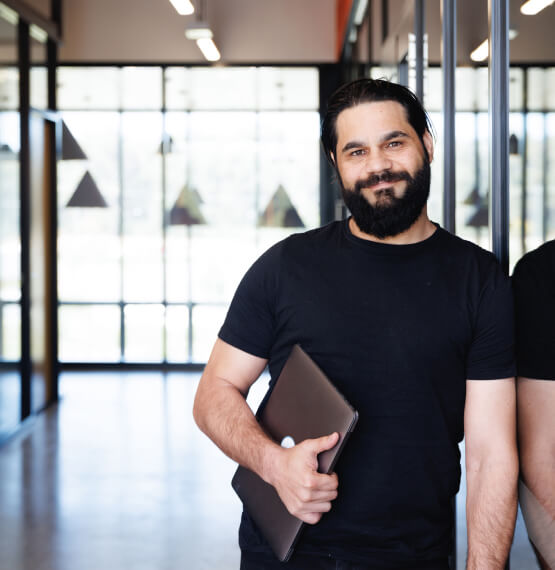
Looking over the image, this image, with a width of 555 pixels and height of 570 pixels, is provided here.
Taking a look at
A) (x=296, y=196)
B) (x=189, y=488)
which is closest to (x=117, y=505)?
(x=189, y=488)

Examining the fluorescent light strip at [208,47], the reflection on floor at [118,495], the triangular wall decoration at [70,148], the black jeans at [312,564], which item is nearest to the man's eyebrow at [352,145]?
the black jeans at [312,564]

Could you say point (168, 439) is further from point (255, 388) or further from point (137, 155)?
point (137, 155)

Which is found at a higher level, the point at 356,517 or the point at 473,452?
the point at 473,452

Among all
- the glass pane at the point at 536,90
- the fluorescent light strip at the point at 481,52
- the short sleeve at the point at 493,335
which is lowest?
the short sleeve at the point at 493,335

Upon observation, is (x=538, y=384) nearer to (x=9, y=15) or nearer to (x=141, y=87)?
(x=9, y=15)

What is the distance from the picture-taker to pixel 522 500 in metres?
1.47

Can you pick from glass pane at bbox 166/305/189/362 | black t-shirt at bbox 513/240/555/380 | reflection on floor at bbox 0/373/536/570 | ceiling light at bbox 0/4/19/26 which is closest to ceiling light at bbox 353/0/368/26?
ceiling light at bbox 0/4/19/26

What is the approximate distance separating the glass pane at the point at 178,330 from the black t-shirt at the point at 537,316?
698 cm

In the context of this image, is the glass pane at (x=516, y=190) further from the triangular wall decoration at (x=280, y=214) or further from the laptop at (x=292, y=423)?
the triangular wall decoration at (x=280, y=214)

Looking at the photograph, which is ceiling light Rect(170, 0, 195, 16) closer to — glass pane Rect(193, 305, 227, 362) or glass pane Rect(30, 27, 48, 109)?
glass pane Rect(30, 27, 48, 109)

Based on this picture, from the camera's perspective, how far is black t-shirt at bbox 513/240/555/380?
1337 millimetres

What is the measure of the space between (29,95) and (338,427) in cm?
512

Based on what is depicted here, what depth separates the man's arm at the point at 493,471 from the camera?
1.32 metres

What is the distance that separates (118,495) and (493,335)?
10.8 feet
